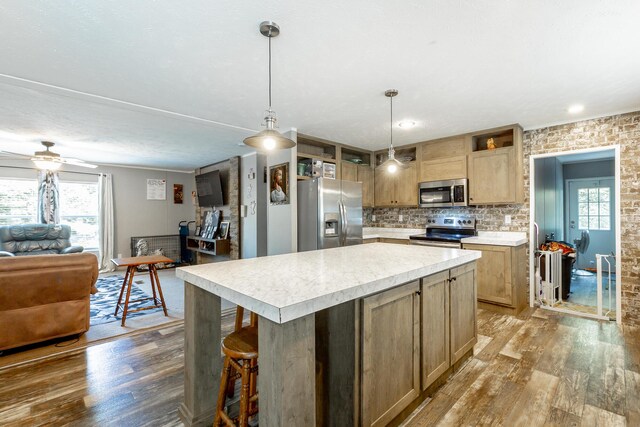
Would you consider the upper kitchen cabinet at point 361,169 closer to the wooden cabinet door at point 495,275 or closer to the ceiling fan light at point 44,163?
the wooden cabinet door at point 495,275

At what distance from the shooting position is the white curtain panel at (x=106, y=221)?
6.66 metres

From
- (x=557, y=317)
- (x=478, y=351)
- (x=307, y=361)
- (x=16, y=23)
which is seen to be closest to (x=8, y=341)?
(x=16, y=23)

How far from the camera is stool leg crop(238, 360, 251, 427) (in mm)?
1432

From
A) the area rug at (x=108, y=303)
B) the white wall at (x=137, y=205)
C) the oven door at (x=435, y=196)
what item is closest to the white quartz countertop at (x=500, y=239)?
the oven door at (x=435, y=196)

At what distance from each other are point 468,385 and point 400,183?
131 inches

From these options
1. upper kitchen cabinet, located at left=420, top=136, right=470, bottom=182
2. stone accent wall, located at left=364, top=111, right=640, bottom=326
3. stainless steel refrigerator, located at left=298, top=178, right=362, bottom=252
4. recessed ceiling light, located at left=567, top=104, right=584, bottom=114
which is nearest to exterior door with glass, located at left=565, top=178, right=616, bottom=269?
stone accent wall, located at left=364, top=111, right=640, bottom=326

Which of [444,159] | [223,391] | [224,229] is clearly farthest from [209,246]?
[223,391]

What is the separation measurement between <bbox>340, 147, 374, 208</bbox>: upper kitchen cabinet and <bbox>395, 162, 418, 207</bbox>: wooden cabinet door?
0.53m

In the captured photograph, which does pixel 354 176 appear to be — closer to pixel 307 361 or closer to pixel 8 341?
pixel 307 361

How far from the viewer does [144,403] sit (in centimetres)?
200

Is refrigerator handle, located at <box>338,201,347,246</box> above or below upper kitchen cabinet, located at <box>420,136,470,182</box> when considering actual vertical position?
below

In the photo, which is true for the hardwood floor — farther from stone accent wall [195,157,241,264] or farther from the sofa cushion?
the sofa cushion

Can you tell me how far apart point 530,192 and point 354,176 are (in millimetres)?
2488

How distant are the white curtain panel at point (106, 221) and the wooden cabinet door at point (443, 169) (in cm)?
669
